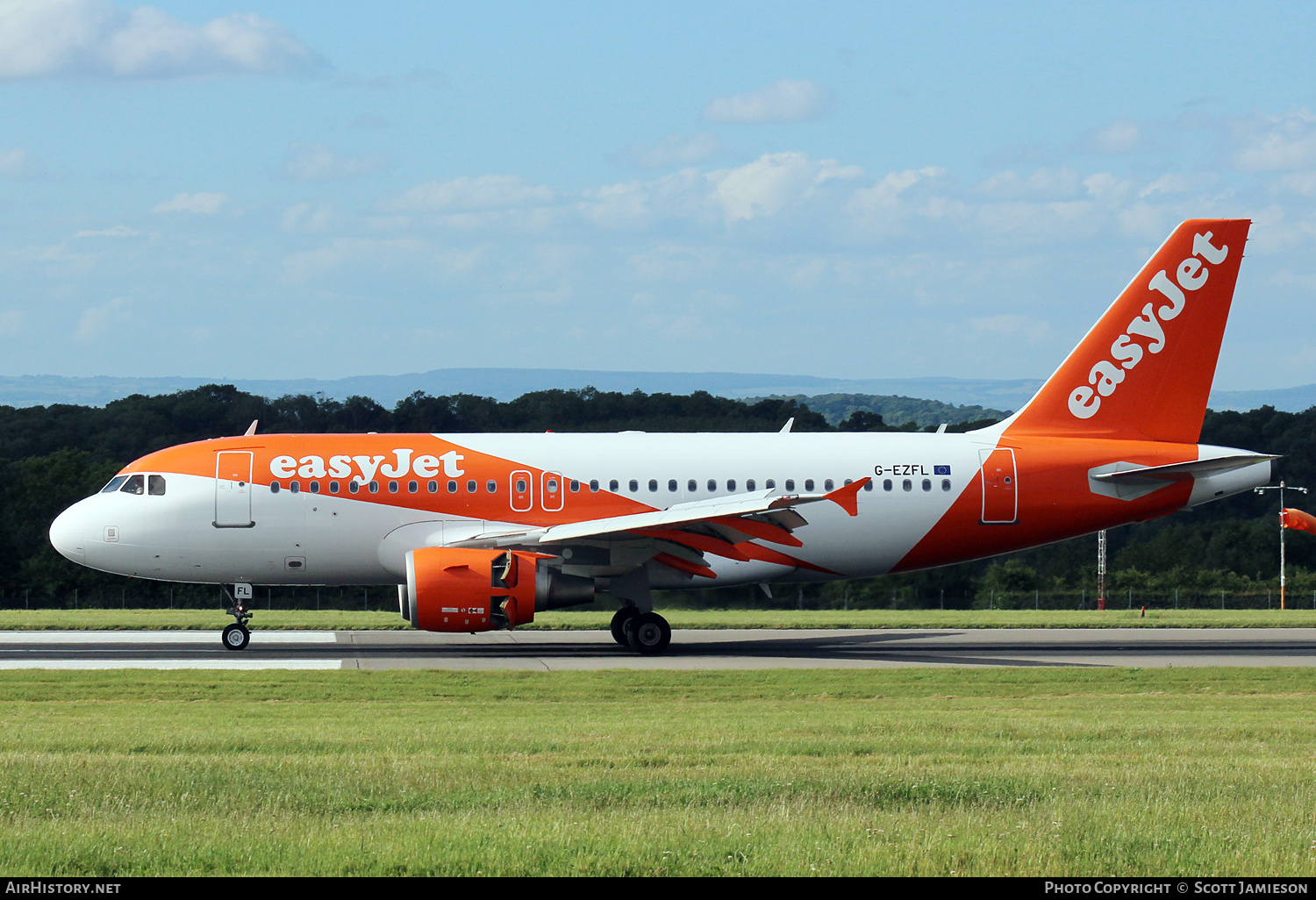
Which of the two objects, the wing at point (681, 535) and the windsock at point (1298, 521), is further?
the windsock at point (1298, 521)

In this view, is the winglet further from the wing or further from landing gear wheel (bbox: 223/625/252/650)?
landing gear wheel (bbox: 223/625/252/650)

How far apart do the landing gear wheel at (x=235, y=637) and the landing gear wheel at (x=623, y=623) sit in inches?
283

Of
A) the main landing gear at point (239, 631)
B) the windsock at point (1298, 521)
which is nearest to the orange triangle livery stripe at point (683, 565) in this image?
the main landing gear at point (239, 631)

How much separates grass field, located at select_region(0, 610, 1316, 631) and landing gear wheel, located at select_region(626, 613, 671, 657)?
7.46 m

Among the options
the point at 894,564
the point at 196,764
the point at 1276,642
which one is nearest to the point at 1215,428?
the point at 1276,642

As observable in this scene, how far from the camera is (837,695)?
19969mm

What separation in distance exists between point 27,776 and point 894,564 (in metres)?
19.5

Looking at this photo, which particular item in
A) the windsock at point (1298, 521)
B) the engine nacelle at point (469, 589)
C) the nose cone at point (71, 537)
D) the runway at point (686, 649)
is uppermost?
the windsock at point (1298, 521)

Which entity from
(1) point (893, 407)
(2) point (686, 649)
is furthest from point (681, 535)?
(1) point (893, 407)

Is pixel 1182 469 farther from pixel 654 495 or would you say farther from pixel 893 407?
pixel 893 407

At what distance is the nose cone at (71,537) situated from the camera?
26875 mm

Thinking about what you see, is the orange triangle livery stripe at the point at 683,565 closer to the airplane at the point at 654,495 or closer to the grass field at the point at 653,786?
the airplane at the point at 654,495

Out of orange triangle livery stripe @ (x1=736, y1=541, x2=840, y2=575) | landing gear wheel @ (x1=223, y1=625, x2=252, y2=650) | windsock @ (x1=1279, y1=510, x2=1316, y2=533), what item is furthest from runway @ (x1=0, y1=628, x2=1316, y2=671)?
windsock @ (x1=1279, y1=510, x2=1316, y2=533)

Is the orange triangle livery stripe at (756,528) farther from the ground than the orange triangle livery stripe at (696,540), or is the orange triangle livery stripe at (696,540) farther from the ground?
the orange triangle livery stripe at (756,528)
